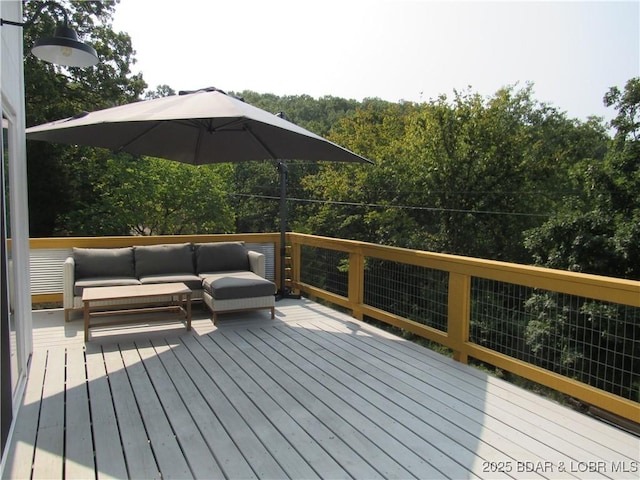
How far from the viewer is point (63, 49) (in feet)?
9.90

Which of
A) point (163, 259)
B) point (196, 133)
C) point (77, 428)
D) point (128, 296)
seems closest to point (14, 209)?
point (128, 296)

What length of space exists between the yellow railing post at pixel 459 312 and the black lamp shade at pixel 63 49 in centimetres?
Result: 337

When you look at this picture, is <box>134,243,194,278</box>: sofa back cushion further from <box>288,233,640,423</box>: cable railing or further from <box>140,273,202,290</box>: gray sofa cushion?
<box>288,233,640,423</box>: cable railing

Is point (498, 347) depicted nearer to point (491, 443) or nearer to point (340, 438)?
point (491, 443)

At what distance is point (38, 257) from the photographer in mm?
5316

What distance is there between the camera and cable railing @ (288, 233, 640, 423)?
8.88 ft

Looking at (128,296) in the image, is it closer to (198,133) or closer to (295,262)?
(198,133)

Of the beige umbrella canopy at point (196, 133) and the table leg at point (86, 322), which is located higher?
the beige umbrella canopy at point (196, 133)

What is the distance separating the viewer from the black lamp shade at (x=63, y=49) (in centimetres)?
297

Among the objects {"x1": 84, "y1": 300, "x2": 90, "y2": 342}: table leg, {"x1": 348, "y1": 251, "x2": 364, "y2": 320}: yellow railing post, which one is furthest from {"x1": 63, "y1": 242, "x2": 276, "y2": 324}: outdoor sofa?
{"x1": 348, "y1": 251, "x2": 364, "y2": 320}: yellow railing post

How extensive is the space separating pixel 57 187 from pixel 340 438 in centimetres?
1297

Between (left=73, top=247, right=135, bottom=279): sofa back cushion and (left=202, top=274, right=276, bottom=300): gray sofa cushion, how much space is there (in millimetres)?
1049

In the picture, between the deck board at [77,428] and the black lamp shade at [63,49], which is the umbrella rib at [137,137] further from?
the deck board at [77,428]

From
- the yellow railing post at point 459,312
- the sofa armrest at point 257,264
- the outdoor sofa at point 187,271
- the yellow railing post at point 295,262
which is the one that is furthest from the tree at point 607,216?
the outdoor sofa at point 187,271
